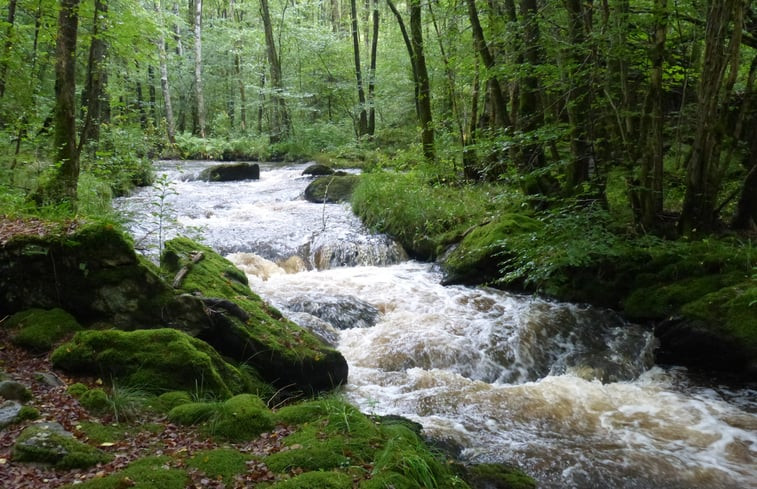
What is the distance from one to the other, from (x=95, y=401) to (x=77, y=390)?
0.68 feet

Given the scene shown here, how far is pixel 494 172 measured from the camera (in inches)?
491

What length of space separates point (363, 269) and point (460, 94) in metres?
6.26

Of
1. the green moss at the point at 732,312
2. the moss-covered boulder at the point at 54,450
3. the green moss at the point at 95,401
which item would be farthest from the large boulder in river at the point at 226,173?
the moss-covered boulder at the point at 54,450

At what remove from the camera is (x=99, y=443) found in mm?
3264

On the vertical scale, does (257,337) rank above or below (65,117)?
below

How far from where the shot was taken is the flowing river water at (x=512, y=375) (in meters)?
4.49

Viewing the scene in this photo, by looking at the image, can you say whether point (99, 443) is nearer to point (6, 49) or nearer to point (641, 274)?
point (641, 274)

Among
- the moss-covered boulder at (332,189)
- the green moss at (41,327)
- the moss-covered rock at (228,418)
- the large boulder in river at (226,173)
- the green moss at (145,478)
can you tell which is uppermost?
the large boulder in river at (226,173)

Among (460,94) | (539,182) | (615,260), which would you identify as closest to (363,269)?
(539,182)

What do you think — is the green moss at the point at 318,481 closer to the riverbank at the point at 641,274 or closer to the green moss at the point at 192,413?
the green moss at the point at 192,413

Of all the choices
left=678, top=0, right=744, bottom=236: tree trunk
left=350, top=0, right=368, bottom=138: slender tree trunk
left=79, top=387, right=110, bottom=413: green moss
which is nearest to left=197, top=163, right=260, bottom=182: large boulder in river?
left=350, top=0, right=368, bottom=138: slender tree trunk

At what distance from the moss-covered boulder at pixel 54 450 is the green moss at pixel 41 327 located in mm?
1590

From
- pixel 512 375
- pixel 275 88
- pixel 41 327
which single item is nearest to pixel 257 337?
pixel 41 327

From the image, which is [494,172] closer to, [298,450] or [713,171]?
[713,171]
